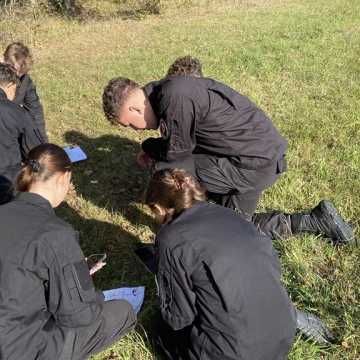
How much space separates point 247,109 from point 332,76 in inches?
180

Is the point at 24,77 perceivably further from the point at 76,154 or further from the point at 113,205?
the point at 113,205

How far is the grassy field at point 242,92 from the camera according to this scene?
3340 millimetres

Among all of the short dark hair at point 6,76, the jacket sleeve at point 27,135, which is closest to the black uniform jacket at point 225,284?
the jacket sleeve at point 27,135

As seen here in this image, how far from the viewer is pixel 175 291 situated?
7.63 feet

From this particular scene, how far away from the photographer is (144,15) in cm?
1314

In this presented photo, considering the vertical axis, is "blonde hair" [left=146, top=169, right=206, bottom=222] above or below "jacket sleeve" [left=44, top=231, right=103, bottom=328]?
above

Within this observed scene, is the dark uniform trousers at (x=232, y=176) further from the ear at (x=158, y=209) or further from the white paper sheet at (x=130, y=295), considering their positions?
the ear at (x=158, y=209)

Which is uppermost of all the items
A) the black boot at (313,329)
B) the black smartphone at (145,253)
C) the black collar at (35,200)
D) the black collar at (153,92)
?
the black collar at (153,92)

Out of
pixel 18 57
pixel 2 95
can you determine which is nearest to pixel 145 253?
pixel 2 95

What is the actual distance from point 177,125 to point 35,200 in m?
1.29

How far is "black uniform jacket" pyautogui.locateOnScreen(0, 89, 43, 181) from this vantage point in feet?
11.8

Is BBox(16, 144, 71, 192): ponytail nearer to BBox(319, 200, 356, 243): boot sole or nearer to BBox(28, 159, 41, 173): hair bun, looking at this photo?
BBox(28, 159, 41, 173): hair bun

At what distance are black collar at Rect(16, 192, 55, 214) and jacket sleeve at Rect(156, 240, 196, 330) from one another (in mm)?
619

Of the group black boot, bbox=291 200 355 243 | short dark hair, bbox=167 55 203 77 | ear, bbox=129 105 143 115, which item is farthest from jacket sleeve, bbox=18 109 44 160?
black boot, bbox=291 200 355 243
